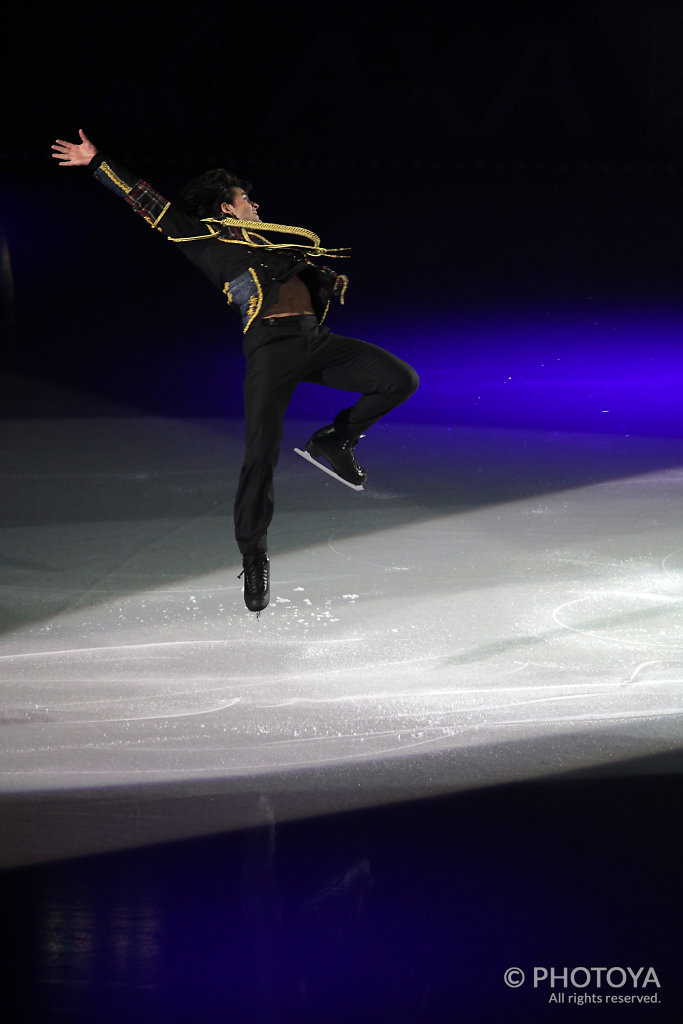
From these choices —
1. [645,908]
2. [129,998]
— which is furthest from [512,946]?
[129,998]

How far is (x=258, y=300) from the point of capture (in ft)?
12.4

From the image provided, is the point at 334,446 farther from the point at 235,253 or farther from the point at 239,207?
the point at 239,207

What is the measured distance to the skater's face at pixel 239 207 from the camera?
3.87m

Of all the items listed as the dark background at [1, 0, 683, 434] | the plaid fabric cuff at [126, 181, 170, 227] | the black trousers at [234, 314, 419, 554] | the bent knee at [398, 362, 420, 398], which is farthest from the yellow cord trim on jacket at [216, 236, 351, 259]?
the dark background at [1, 0, 683, 434]

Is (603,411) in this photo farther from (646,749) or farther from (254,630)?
(646,749)

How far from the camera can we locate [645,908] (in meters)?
2.16

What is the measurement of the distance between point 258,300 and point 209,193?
16.3 inches

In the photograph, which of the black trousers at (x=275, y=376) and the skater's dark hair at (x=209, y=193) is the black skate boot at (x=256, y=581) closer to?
the black trousers at (x=275, y=376)

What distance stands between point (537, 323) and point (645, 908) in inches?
332

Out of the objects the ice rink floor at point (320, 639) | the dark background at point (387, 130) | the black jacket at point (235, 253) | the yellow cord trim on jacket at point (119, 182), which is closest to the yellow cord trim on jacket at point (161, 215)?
the black jacket at point (235, 253)

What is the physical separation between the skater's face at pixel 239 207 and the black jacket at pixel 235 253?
0.36ft

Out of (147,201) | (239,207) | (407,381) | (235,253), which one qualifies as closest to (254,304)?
(235,253)

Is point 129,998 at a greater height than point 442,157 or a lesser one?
lesser

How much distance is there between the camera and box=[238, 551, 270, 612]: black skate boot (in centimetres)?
381
